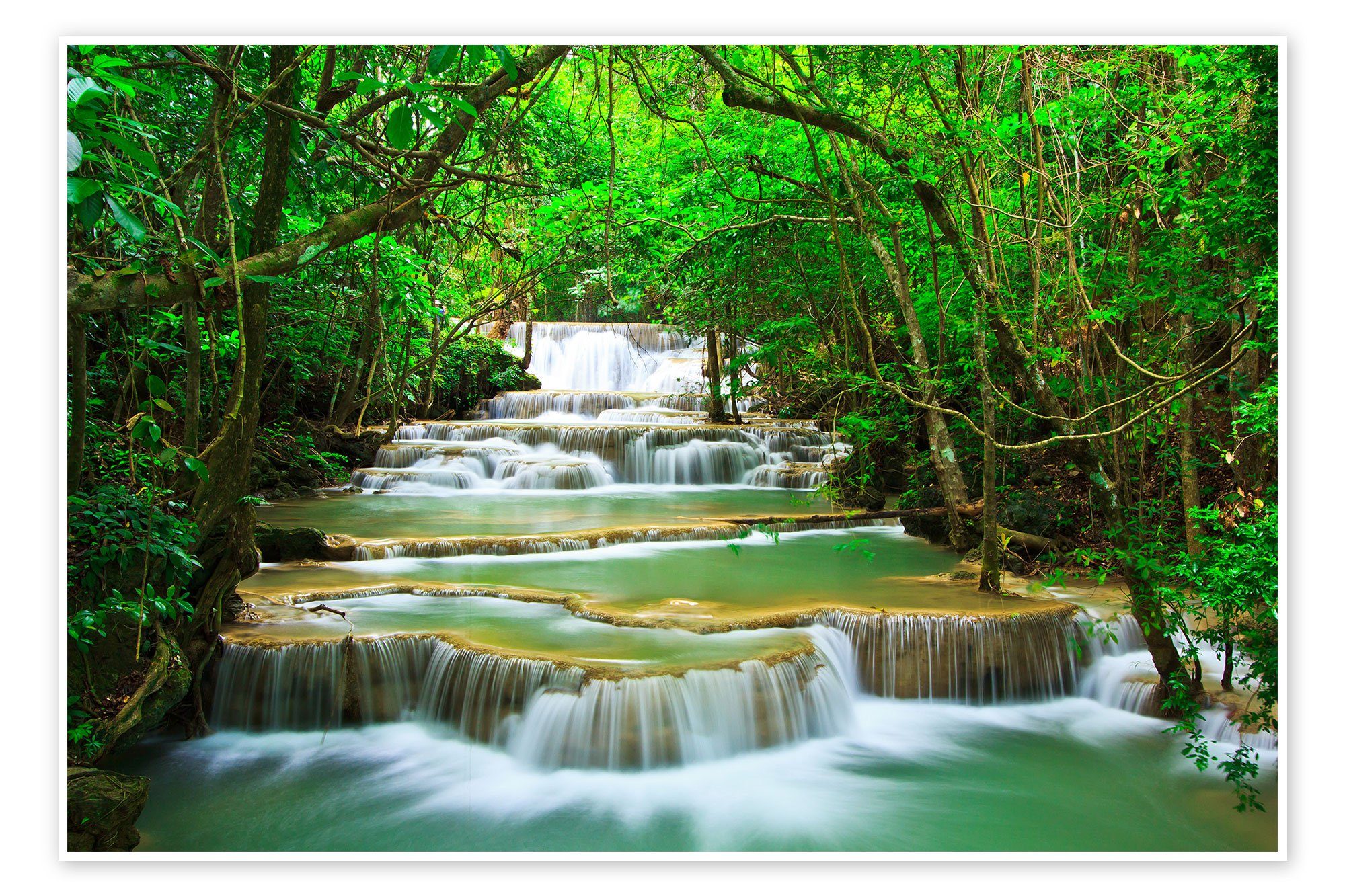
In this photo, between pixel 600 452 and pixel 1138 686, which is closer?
pixel 1138 686

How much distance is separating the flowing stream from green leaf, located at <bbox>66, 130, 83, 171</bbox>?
245 centimetres

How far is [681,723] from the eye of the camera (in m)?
3.58

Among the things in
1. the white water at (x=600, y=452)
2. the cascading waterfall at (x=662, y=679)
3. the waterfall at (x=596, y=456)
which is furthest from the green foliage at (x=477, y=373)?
the cascading waterfall at (x=662, y=679)

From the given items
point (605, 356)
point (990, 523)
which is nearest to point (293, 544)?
point (990, 523)

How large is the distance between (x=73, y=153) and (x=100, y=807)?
76.2 inches

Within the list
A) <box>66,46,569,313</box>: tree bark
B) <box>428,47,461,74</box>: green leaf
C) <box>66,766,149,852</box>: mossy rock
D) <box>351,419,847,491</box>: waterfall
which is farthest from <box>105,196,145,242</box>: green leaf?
<box>351,419,847,491</box>: waterfall

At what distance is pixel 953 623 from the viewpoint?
14.1 ft

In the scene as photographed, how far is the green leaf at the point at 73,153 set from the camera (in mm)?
2010

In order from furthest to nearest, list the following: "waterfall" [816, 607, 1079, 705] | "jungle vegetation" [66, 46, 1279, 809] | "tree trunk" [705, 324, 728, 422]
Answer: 1. "tree trunk" [705, 324, 728, 422]
2. "waterfall" [816, 607, 1079, 705]
3. "jungle vegetation" [66, 46, 1279, 809]

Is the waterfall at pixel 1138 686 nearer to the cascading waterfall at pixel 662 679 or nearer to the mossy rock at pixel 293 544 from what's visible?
the cascading waterfall at pixel 662 679

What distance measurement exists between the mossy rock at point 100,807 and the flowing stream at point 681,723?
0.49m

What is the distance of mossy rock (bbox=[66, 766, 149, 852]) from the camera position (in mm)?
2512

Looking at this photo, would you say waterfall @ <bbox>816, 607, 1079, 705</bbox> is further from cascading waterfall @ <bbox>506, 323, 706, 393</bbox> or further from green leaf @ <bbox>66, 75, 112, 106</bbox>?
cascading waterfall @ <bbox>506, 323, 706, 393</bbox>

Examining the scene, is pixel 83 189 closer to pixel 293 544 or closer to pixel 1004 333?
pixel 1004 333
